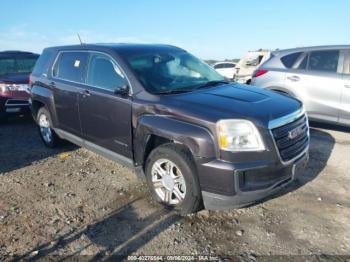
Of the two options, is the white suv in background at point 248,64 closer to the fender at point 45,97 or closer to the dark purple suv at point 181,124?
the fender at point 45,97

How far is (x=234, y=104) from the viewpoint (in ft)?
11.7

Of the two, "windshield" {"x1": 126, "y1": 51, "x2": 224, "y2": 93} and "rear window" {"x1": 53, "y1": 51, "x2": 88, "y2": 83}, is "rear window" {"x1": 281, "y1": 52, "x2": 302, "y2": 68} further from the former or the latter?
"rear window" {"x1": 53, "y1": 51, "x2": 88, "y2": 83}

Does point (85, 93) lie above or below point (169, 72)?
below

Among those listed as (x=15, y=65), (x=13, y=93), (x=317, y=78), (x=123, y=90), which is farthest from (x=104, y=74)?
(x=15, y=65)

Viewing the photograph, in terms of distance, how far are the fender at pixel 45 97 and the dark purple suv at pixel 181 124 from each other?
1.27 ft

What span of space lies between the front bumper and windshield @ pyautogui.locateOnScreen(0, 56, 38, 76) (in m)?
7.63

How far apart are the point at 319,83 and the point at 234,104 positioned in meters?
3.69

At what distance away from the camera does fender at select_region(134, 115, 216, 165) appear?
3.33 metres

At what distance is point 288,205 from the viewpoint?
3.87 meters

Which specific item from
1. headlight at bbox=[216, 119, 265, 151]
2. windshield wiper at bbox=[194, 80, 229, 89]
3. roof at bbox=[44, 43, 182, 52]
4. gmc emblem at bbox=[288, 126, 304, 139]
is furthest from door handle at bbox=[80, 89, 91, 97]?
gmc emblem at bbox=[288, 126, 304, 139]

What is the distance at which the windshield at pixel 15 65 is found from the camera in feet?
29.7

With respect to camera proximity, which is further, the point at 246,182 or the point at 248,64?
the point at 248,64

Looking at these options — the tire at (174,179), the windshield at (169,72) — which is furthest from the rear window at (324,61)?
the tire at (174,179)

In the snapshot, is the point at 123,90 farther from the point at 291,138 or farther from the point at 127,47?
the point at 291,138
